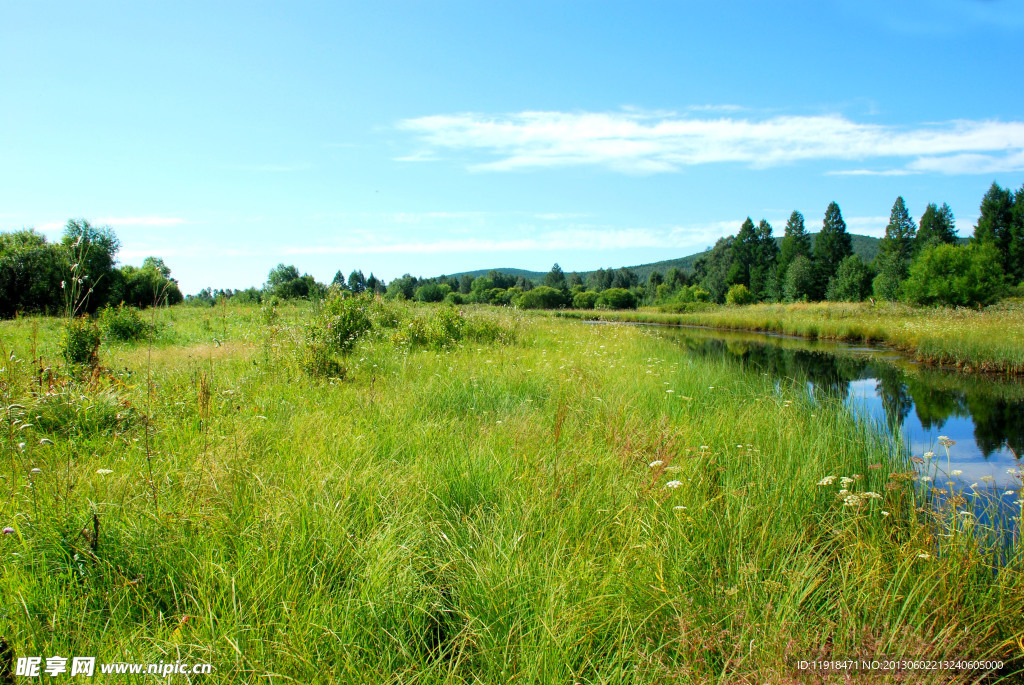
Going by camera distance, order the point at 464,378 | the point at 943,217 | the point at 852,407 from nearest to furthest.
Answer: the point at 852,407 < the point at 464,378 < the point at 943,217

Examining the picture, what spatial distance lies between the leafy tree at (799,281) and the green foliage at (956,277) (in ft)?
47.0

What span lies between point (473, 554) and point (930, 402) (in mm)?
9359

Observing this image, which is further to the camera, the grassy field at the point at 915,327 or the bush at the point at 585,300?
the bush at the point at 585,300

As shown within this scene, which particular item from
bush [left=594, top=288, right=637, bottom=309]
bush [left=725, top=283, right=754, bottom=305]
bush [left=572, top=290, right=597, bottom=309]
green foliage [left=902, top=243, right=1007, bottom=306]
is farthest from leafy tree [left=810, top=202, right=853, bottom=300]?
bush [left=572, top=290, right=597, bottom=309]

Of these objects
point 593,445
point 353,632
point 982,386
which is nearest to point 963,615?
point 593,445

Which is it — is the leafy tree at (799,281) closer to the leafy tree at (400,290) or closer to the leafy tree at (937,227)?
the leafy tree at (937,227)

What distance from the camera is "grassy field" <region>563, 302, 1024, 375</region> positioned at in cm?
1212

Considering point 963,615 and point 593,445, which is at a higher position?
point 593,445

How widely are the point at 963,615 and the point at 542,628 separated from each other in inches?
71.9

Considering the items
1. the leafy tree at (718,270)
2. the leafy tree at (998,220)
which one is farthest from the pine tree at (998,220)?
the leafy tree at (718,270)

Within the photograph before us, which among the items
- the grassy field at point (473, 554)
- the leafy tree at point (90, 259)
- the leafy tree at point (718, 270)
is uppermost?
the leafy tree at point (718, 270)

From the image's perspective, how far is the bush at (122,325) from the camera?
11320mm

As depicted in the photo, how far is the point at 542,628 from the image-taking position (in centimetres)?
187

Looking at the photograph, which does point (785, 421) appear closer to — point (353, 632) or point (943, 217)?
point (353, 632)
